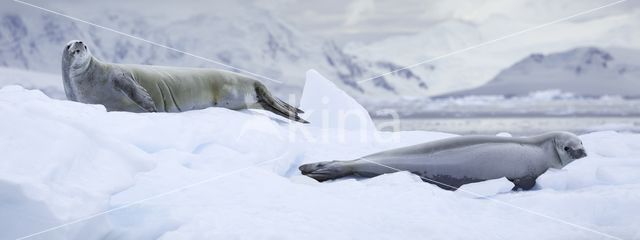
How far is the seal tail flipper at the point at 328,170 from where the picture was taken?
14.6 feet

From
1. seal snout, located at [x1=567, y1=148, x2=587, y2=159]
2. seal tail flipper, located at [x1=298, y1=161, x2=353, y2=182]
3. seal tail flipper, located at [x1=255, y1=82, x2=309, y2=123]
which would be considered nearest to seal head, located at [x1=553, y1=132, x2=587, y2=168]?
seal snout, located at [x1=567, y1=148, x2=587, y2=159]

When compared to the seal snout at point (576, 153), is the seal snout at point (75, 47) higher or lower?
higher

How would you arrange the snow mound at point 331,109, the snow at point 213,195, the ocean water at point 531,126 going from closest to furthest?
the snow at point 213,195 < the snow mound at point 331,109 < the ocean water at point 531,126

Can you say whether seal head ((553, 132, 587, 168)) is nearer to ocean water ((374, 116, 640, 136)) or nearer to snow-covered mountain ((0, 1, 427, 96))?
ocean water ((374, 116, 640, 136))

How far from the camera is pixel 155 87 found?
20.3 feet

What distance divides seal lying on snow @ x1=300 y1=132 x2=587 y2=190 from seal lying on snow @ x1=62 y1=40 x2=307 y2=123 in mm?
2052

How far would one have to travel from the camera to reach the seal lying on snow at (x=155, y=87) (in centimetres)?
588

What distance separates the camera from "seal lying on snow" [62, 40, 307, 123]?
5.88 meters

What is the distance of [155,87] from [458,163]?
2.94m

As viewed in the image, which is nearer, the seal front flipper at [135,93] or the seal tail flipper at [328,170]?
the seal tail flipper at [328,170]

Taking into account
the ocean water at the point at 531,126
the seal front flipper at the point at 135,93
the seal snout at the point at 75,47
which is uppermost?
the seal snout at the point at 75,47

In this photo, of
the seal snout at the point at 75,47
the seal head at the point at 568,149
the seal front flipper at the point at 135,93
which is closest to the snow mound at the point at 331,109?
the seal front flipper at the point at 135,93

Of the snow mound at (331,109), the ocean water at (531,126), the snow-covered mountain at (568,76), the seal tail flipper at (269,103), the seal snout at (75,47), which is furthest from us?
the snow-covered mountain at (568,76)

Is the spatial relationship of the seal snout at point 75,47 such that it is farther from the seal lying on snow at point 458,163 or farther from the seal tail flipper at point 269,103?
the seal lying on snow at point 458,163
